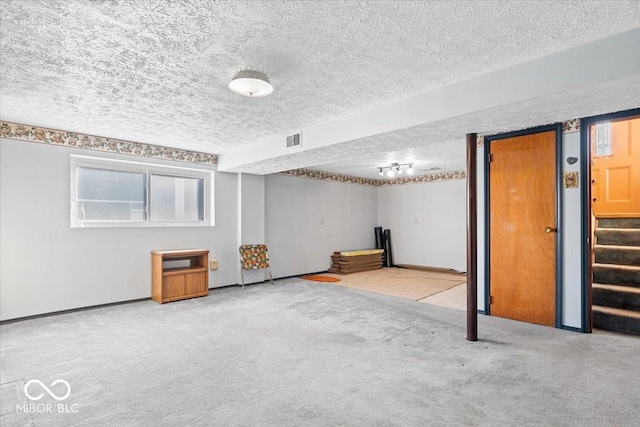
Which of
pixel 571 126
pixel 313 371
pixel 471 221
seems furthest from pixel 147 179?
pixel 571 126

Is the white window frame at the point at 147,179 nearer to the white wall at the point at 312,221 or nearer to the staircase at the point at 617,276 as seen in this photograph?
the white wall at the point at 312,221

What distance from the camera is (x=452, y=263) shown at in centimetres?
806

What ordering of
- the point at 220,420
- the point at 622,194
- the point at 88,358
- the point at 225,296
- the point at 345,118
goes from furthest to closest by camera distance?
the point at 225,296 < the point at 622,194 < the point at 345,118 < the point at 88,358 < the point at 220,420

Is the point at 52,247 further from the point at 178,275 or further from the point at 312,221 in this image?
the point at 312,221

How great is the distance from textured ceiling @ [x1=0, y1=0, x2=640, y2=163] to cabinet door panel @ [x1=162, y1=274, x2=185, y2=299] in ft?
8.66

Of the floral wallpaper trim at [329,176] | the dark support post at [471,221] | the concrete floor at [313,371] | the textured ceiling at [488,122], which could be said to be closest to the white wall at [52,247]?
the concrete floor at [313,371]

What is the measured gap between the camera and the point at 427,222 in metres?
8.61

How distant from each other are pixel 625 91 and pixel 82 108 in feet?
16.1

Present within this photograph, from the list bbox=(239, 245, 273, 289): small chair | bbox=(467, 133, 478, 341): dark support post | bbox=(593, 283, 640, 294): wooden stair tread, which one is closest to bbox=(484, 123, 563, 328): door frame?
bbox=(593, 283, 640, 294): wooden stair tread

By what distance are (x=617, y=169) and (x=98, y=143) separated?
7789 millimetres

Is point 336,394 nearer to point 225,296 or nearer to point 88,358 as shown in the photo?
point 88,358

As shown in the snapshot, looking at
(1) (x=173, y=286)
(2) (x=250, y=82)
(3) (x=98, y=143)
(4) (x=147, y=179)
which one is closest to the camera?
(2) (x=250, y=82)

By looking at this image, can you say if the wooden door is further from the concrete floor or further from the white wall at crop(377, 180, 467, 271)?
the white wall at crop(377, 180, 467, 271)

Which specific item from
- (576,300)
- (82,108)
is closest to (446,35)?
(576,300)
